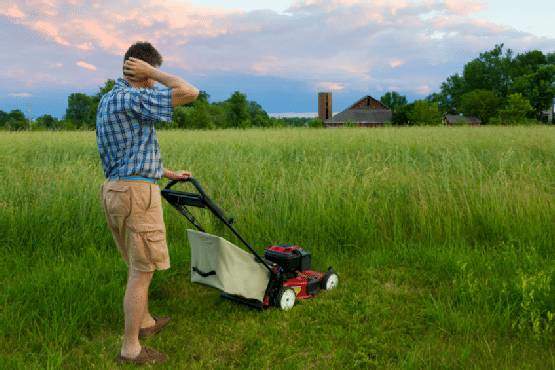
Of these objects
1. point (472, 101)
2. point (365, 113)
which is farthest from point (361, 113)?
point (472, 101)

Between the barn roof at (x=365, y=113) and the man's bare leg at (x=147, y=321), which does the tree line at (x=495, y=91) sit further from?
the man's bare leg at (x=147, y=321)

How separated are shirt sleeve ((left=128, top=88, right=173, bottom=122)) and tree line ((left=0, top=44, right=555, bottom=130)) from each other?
2017 inches

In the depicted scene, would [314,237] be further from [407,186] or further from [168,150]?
[168,150]

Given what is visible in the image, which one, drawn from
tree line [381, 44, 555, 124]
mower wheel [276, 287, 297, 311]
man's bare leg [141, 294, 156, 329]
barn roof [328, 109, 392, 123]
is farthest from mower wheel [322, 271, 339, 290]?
barn roof [328, 109, 392, 123]

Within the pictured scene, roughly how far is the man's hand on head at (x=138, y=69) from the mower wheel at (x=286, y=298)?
2.02m

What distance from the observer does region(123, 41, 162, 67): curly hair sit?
3.26 meters

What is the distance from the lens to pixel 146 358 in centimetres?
341

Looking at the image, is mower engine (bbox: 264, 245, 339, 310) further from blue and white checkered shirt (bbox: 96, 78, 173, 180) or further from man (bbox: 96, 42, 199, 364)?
blue and white checkered shirt (bbox: 96, 78, 173, 180)

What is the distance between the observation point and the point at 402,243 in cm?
564

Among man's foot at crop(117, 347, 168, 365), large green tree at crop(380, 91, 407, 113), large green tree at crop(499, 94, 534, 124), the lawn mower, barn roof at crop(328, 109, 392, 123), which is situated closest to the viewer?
man's foot at crop(117, 347, 168, 365)

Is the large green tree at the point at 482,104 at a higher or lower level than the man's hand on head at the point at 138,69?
higher

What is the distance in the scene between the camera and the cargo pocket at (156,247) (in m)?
3.25

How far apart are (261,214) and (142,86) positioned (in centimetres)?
305

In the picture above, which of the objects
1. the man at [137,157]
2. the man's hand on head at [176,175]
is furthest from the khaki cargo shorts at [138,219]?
the man's hand on head at [176,175]
